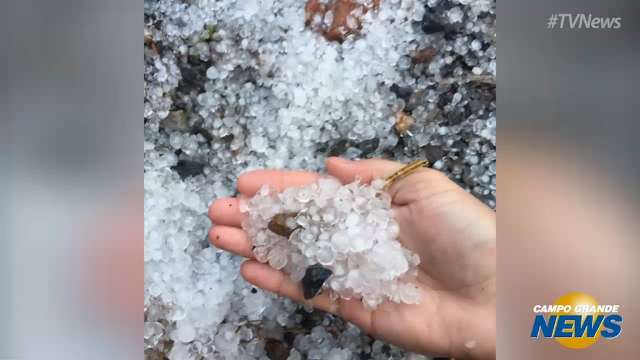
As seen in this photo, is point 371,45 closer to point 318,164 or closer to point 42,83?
point 318,164

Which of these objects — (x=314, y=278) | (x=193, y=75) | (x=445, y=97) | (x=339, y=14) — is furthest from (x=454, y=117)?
(x=193, y=75)

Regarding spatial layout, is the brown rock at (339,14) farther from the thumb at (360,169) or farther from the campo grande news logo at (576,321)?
the campo grande news logo at (576,321)

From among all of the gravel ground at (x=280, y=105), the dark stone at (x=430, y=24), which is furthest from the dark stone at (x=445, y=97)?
the dark stone at (x=430, y=24)

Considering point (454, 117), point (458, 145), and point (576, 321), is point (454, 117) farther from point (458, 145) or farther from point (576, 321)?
point (576, 321)

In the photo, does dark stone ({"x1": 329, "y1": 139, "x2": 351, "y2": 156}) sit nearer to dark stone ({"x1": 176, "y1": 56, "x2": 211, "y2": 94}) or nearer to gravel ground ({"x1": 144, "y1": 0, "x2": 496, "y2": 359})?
gravel ground ({"x1": 144, "y1": 0, "x2": 496, "y2": 359})

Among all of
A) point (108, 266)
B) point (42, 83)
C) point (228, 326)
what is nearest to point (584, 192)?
point (228, 326)
